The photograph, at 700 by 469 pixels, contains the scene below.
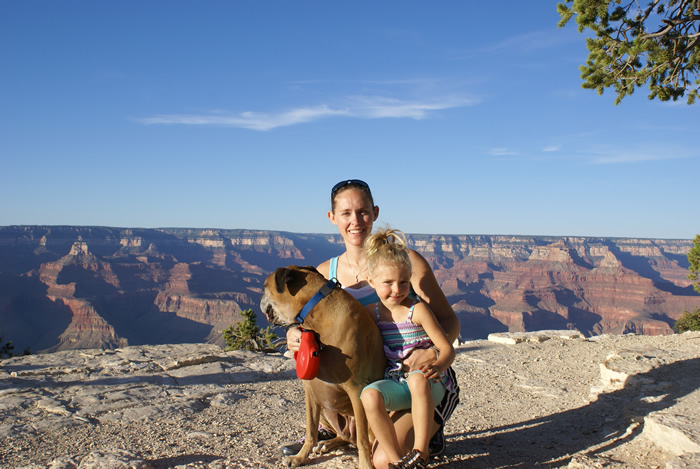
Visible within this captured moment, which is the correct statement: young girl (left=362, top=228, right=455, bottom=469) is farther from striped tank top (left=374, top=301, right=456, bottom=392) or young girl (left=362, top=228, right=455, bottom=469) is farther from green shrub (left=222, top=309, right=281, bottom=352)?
green shrub (left=222, top=309, right=281, bottom=352)

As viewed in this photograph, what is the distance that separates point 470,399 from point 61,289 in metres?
123

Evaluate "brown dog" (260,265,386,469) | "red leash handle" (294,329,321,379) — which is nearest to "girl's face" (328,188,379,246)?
"brown dog" (260,265,386,469)

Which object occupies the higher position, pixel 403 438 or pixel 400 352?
pixel 400 352

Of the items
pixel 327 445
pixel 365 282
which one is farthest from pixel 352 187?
pixel 327 445

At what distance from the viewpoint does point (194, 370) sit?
7980mm

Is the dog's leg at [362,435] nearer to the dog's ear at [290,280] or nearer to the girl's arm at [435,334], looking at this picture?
the girl's arm at [435,334]

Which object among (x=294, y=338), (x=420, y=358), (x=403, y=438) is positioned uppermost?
(x=294, y=338)

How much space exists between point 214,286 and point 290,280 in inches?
5176

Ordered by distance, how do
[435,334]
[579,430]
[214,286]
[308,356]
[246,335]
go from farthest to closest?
[214,286]
[246,335]
[579,430]
[435,334]
[308,356]

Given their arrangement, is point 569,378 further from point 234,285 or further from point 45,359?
point 234,285

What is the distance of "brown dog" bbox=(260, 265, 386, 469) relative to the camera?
314cm

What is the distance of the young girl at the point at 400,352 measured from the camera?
3.03 meters

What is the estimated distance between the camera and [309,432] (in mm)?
3725

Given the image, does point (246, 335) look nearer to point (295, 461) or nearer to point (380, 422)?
point (295, 461)
